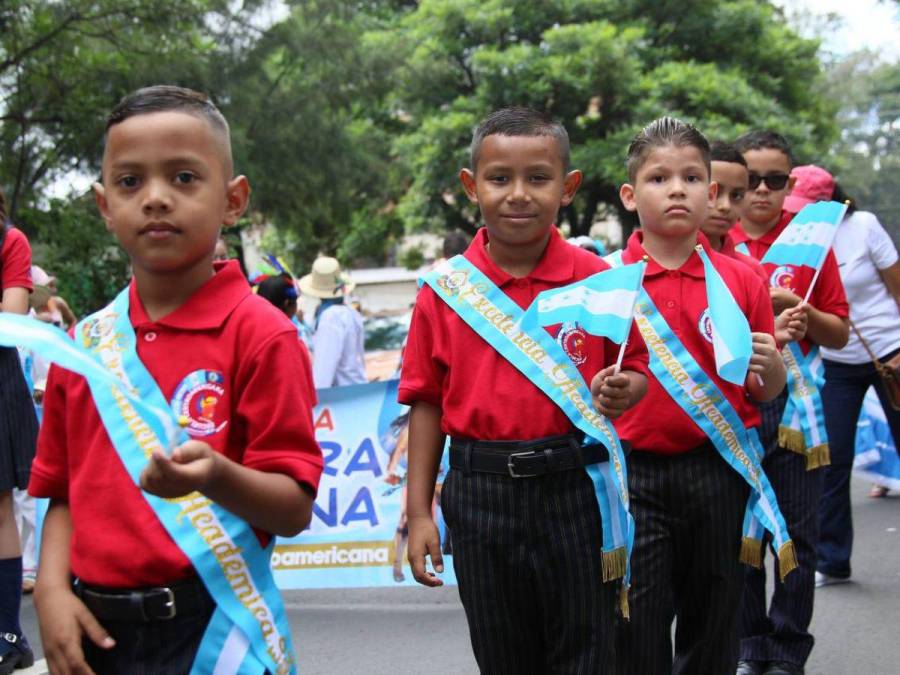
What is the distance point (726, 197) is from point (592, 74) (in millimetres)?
18532

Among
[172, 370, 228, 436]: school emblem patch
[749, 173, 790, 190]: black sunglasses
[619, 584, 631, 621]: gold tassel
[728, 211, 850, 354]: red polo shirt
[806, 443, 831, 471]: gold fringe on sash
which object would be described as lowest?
[619, 584, 631, 621]: gold tassel

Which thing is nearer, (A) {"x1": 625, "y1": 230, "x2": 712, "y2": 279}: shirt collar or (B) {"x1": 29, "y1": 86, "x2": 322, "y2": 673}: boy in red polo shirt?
(B) {"x1": 29, "y1": 86, "x2": 322, "y2": 673}: boy in red polo shirt

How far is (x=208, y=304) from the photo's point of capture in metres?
2.40

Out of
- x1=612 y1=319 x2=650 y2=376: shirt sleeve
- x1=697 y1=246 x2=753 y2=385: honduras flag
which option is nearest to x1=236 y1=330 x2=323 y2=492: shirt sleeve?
x1=612 y1=319 x2=650 y2=376: shirt sleeve

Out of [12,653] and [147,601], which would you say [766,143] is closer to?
[147,601]

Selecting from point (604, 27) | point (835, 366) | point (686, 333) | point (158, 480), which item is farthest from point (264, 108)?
point (158, 480)

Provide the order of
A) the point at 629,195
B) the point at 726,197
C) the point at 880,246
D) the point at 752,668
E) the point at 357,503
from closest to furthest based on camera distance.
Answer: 1. the point at 629,195
2. the point at 726,197
3. the point at 752,668
4. the point at 880,246
5. the point at 357,503

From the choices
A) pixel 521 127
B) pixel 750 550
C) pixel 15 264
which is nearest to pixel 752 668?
pixel 750 550

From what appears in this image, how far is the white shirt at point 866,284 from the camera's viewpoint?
5.47m

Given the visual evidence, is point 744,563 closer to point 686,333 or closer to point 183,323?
point 686,333

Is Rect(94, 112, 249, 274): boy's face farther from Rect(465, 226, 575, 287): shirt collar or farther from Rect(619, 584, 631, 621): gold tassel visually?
Rect(619, 584, 631, 621): gold tassel

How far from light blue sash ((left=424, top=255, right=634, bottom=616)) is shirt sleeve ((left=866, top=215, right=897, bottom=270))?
9.33ft

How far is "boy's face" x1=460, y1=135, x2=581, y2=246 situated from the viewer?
317 cm

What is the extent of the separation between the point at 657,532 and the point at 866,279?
2.59 metres
